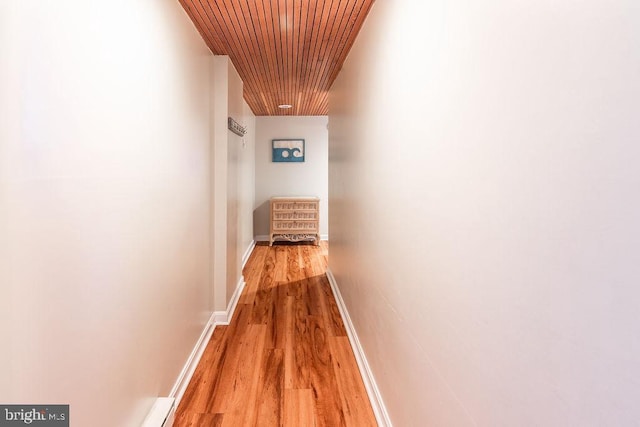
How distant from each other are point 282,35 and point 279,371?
87.7 inches

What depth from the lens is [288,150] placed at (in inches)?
253

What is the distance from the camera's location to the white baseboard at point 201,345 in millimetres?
1952

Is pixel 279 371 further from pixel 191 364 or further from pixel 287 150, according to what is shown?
pixel 287 150

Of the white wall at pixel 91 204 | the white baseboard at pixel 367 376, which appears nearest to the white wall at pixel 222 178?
the white wall at pixel 91 204

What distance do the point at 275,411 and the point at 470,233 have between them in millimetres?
1492

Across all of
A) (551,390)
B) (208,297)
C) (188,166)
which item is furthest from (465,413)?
(208,297)

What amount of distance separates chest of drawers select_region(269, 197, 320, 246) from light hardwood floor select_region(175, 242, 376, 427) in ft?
7.98

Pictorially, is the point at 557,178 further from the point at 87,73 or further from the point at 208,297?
the point at 208,297

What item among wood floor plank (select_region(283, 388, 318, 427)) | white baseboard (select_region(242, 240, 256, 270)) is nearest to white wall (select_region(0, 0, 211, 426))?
wood floor plank (select_region(283, 388, 318, 427))

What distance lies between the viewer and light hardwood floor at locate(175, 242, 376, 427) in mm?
1825

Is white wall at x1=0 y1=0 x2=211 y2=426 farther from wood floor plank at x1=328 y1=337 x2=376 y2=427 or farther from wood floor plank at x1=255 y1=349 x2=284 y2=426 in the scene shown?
wood floor plank at x1=328 y1=337 x2=376 y2=427

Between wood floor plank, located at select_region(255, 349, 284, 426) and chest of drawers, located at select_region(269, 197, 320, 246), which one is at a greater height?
chest of drawers, located at select_region(269, 197, 320, 246)

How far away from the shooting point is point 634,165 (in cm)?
49

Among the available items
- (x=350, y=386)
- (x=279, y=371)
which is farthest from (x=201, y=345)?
(x=350, y=386)
